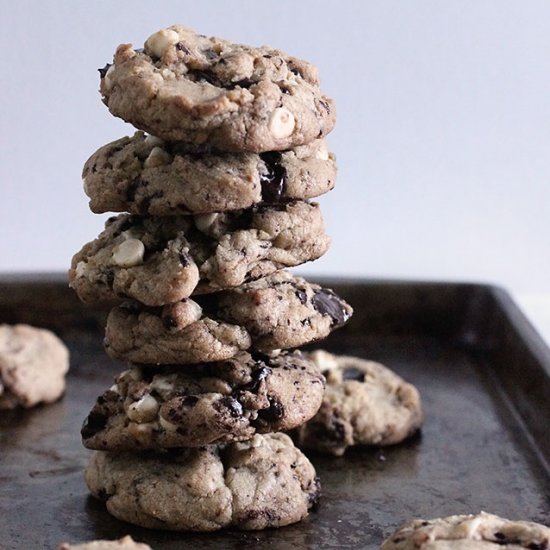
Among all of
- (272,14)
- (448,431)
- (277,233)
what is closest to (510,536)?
(277,233)

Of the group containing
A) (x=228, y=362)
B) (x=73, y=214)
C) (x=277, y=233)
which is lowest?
(x=73, y=214)

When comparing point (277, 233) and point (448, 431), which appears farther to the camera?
point (448, 431)

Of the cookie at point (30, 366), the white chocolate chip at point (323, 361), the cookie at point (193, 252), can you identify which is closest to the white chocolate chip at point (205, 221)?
the cookie at point (193, 252)

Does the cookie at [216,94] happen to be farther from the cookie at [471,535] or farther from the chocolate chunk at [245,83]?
the cookie at [471,535]

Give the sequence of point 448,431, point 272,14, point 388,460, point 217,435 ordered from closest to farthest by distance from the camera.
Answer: point 217,435 → point 388,460 → point 448,431 → point 272,14

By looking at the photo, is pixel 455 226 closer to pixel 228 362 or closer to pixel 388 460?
pixel 388 460

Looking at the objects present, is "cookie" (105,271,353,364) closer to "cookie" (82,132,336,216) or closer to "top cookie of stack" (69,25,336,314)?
"top cookie of stack" (69,25,336,314)
